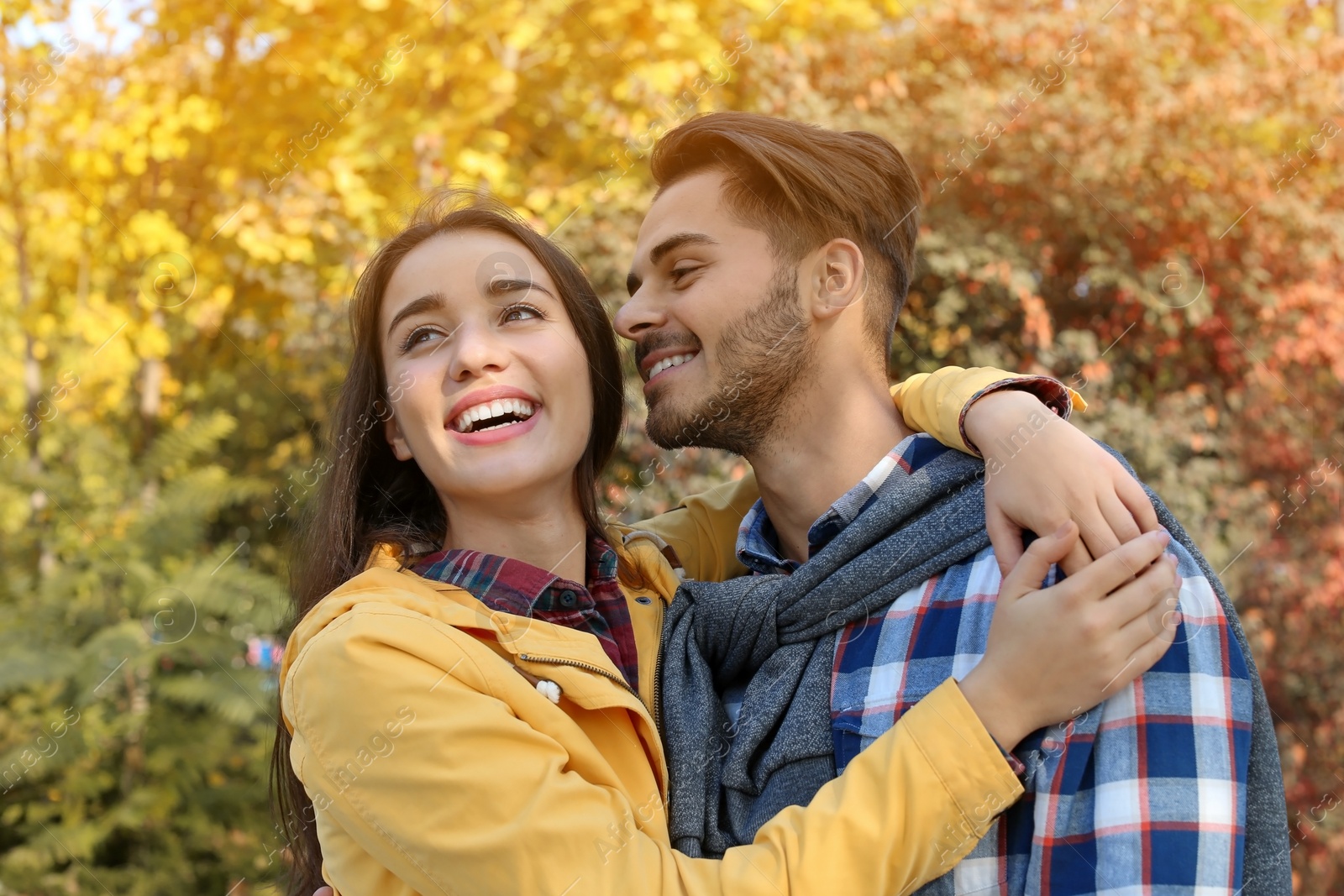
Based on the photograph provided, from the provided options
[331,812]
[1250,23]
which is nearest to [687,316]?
[331,812]

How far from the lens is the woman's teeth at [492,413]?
207 centimetres

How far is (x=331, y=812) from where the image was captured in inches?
63.0

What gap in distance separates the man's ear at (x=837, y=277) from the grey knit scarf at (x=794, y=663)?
0.53 metres

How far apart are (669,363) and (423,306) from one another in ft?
1.91

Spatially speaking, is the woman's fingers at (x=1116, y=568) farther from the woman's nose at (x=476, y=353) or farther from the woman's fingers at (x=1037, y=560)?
the woman's nose at (x=476, y=353)

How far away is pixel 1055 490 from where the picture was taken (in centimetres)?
167

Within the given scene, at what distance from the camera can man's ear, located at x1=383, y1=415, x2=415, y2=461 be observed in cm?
229

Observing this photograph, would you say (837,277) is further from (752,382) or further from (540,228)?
(540,228)

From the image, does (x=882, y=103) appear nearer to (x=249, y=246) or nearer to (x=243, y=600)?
(x=249, y=246)

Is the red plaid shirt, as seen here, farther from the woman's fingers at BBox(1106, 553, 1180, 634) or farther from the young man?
the woman's fingers at BBox(1106, 553, 1180, 634)

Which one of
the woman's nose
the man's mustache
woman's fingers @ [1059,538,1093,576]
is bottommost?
woman's fingers @ [1059,538,1093,576]

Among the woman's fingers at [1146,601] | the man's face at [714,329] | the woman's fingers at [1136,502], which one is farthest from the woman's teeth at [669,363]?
the woman's fingers at [1146,601]

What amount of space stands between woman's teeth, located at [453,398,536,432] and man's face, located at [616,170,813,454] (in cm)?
37

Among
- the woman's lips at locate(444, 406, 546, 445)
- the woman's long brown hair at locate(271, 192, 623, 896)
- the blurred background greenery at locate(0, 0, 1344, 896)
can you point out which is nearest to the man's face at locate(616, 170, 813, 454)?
the woman's long brown hair at locate(271, 192, 623, 896)
